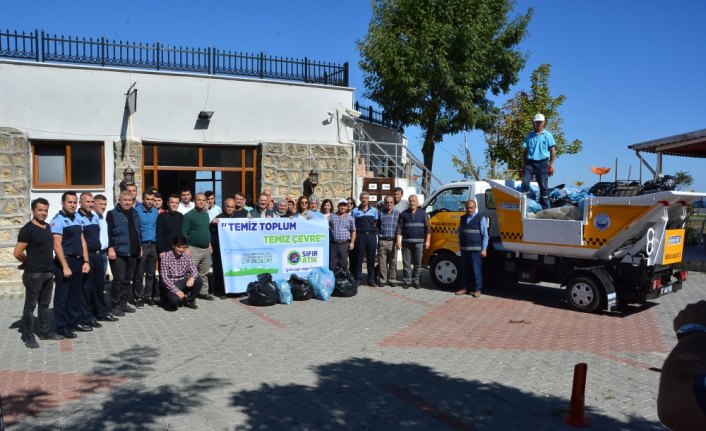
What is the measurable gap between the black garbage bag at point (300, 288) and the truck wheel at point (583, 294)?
A: 4.46 meters

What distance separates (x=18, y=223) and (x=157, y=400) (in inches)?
321

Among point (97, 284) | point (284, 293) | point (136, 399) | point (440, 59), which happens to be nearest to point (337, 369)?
point (136, 399)

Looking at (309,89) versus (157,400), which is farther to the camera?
(309,89)

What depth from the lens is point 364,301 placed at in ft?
35.2

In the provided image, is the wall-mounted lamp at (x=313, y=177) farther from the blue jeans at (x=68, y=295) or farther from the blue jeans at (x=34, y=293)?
the blue jeans at (x=34, y=293)

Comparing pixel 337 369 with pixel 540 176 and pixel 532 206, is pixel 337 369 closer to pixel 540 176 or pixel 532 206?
pixel 532 206

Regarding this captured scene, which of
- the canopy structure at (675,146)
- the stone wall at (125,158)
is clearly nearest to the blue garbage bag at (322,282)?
the stone wall at (125,158)

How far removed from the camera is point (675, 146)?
17.0 meters

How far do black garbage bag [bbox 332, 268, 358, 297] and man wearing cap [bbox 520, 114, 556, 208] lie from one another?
3618 mm

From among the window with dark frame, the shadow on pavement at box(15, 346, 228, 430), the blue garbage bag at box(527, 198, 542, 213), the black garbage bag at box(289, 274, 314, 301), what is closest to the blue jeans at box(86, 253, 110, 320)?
the shadow on pavement at box(15, 346, 228, 430)

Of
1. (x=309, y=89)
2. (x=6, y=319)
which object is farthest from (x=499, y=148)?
(x=6, y=319)

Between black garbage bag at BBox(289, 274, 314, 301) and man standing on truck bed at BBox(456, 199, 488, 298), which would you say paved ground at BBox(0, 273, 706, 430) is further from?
man standing on truck bed at BBox(456, 199, 488, 298)

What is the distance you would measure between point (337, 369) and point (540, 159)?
6.26 metres

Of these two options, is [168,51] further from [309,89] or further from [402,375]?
[402,375]
